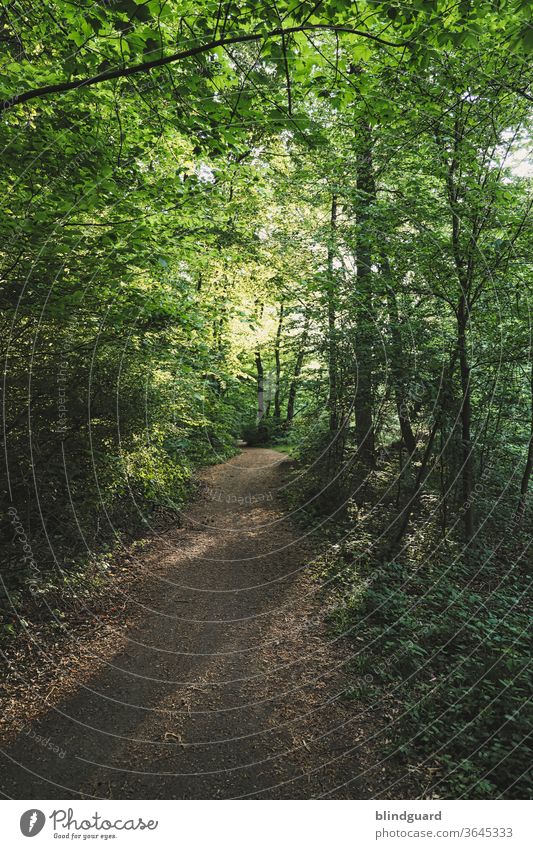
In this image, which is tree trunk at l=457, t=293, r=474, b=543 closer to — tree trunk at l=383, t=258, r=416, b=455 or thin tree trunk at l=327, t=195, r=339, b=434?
tree trunk at l=383, t=258, r=416, b=455

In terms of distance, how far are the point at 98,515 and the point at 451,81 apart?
31.7 ft

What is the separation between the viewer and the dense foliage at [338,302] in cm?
446

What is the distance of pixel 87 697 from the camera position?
5.52 metres

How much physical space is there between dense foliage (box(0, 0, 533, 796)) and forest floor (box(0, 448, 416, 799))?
0.77 meters

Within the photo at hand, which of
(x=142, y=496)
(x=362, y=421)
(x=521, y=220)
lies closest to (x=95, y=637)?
(x=142, y=496)

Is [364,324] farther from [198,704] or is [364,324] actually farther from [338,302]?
[198,704]

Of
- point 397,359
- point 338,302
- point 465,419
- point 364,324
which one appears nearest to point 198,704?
point 465,419

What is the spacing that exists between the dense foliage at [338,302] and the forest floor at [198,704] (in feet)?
2.51

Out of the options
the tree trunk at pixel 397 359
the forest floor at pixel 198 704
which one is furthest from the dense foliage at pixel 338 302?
the forest floor at pixel 198 704

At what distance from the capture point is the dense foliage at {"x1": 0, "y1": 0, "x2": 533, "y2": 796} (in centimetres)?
446

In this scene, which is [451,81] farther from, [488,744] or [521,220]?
[488,744]

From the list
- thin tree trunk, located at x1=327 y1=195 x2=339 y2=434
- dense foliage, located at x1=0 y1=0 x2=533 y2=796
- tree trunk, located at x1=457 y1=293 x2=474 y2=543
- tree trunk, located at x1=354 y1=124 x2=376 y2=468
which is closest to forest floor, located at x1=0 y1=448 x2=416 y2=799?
dense foliage, located at x1=0 y1=0 x2=533 y2=796

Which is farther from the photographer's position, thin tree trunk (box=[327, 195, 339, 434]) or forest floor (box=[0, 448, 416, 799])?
thin tree trunk (box=[327, 195, 339, 434])

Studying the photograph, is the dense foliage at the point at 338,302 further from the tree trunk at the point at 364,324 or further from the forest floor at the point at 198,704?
the forest floor at the point at 198,704
